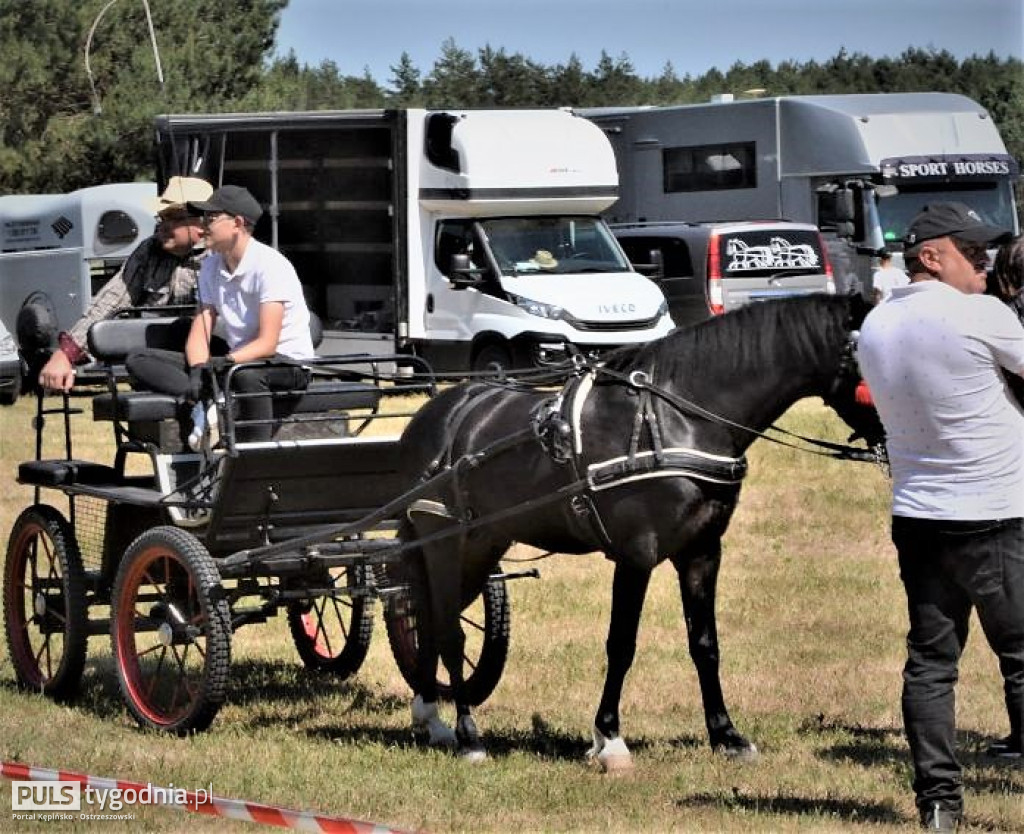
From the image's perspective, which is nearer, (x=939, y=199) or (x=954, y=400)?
(x=954, y=400)

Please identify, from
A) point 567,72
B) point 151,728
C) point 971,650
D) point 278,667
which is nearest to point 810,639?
point 971,650

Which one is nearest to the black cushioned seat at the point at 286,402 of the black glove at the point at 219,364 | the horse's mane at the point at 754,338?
the black glove at the point at 219,364

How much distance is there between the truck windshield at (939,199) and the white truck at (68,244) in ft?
32.4

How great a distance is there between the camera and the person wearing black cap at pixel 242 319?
26.2 feet

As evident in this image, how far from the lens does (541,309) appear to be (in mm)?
20953

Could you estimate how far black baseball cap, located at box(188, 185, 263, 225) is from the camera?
26.5ft

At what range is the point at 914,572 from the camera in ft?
18.8

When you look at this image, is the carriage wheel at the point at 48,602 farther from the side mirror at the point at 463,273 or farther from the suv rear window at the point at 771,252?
the suv rear window at the point at 771,252

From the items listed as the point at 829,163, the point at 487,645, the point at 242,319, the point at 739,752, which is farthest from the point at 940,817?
the point at 829,163

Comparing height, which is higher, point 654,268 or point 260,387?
point 654,268

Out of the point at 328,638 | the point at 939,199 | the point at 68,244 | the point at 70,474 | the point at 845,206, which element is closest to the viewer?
the point at 70,474

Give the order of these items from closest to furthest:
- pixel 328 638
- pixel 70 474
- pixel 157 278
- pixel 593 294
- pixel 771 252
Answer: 1. pixel 70 474
2. pixel 157 278
3. pixel 328 638
4. pixel 593 294
5. pixel 771 252

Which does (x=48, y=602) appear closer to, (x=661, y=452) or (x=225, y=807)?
(x=225, y=807)

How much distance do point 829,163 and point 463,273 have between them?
7.28 metres
